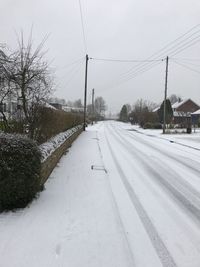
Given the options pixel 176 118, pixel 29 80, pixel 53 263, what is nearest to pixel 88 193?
pixel 53 263

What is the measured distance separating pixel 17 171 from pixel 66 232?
1.49 meters

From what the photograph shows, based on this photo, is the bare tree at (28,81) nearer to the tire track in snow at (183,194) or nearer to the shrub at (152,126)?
the tire track in snow at (183,194)

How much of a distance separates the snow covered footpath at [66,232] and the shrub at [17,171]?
0.25 m

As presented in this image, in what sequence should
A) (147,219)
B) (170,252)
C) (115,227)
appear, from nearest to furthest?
(170,252) → (115,227) → (147,219)

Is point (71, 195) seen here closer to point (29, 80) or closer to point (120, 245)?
point (120, 245)

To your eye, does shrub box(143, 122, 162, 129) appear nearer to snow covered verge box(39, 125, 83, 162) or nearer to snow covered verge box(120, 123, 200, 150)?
snow covered verge box(120, 123, 200, 150)

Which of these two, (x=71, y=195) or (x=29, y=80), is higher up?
(x=29, y=80)

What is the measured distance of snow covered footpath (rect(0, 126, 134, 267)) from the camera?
14.6ft

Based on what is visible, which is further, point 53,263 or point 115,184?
point 115,184

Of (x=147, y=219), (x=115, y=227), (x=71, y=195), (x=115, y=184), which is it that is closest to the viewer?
(x=115, y=227)

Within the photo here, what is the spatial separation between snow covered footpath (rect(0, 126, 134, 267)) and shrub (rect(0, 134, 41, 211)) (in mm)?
254

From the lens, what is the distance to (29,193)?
20.9 feet

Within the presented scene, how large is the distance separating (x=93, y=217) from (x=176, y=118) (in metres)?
75.8

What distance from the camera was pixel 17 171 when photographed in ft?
20.1
